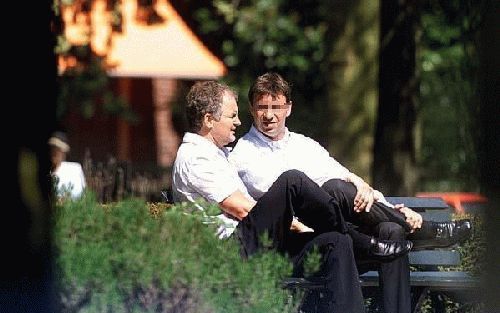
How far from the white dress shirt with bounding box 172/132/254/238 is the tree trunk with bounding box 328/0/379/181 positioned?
5.43 m

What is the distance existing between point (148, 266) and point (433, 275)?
2.28 metres

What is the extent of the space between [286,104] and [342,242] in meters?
0.84

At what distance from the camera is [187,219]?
4980mm

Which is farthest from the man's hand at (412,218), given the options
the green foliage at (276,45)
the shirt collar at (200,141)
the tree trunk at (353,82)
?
the green foliage at (276,45)

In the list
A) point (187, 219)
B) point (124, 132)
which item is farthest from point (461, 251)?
point (124, 132)

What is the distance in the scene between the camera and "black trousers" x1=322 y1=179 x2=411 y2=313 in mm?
6262

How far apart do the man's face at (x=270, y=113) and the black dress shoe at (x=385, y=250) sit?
0.69m

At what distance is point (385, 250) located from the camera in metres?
6.20

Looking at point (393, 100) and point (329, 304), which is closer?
point (329, 304)

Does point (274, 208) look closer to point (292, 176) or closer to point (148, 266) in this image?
point (292, 176)

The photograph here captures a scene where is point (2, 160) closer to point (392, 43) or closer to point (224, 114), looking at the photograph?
point (224, 114)

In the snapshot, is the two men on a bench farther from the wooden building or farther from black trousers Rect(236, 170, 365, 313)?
the wooden building

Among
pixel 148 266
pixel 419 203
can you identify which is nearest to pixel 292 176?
pixel 148 266

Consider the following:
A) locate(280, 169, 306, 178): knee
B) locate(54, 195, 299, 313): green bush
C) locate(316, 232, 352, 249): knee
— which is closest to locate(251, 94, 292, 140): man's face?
locate(280, 169, 306, 178): knee
